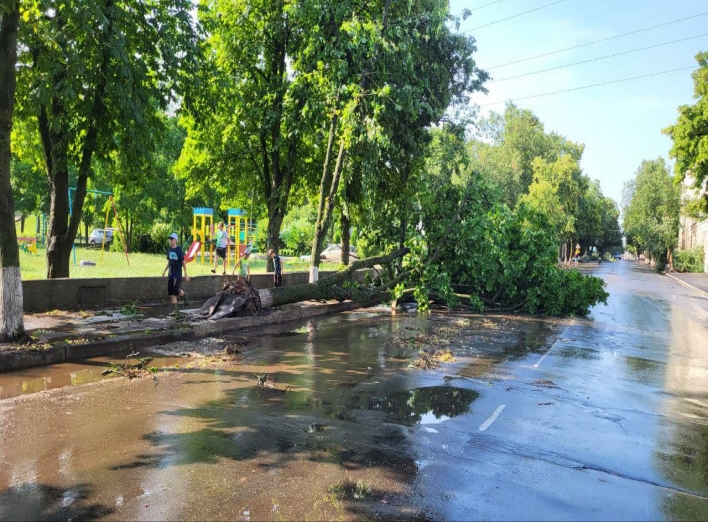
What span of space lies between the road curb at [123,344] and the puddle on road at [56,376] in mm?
186

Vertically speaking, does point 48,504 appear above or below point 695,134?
below

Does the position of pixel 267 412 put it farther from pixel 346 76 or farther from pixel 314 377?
pixel 346 76

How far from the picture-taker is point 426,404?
697 cm

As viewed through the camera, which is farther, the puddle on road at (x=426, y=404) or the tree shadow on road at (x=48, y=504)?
the puddle on road at (x=426, y=404)

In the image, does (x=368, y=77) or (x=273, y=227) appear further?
(x=273, y=227)

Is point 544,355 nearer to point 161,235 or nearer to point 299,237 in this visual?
point 161,235

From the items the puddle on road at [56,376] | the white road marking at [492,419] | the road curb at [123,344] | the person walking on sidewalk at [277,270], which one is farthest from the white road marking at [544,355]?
the person walking on sidewalk at [277,270]

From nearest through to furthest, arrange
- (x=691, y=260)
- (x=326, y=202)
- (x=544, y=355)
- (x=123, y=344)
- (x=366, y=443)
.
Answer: (x=366, y=443), (x=123, y=344), (x=544, y=355), (x=326, y=202), (x=691, y=260)

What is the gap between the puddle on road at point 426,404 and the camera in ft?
21.0

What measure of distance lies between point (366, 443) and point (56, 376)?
5077 millimetres

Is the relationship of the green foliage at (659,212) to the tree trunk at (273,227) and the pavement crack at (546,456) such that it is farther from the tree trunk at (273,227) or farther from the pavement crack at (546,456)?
the pavement crack at (546,456)

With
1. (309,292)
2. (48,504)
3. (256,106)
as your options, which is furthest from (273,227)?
(48,504)

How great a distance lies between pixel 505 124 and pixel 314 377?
2672 inches

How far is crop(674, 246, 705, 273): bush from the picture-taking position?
2153 inches
